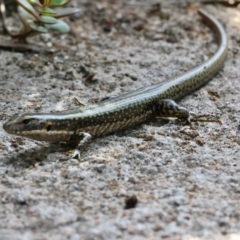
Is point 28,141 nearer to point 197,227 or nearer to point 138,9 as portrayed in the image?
A: point 197,227

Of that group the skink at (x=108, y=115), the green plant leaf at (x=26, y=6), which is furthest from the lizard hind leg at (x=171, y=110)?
the green plant leaf at (x=26, y=6)

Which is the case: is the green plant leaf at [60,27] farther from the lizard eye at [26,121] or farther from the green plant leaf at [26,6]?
the lizard eye at [26,121]

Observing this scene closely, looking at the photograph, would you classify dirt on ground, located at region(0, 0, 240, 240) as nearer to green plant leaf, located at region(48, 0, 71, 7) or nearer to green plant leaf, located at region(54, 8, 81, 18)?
green plant leaf, located at region(54, 8, 81, 18)

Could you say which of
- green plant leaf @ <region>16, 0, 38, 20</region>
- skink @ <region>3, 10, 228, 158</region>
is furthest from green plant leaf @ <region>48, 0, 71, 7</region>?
skink @ <region>3, 10, 228, 158</region>

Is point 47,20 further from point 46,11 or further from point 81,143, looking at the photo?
point 81,143

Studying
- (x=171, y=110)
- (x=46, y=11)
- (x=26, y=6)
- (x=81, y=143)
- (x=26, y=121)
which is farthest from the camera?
(x=26, y=6)

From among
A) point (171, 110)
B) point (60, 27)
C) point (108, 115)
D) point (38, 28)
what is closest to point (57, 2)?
point (60, 27)
